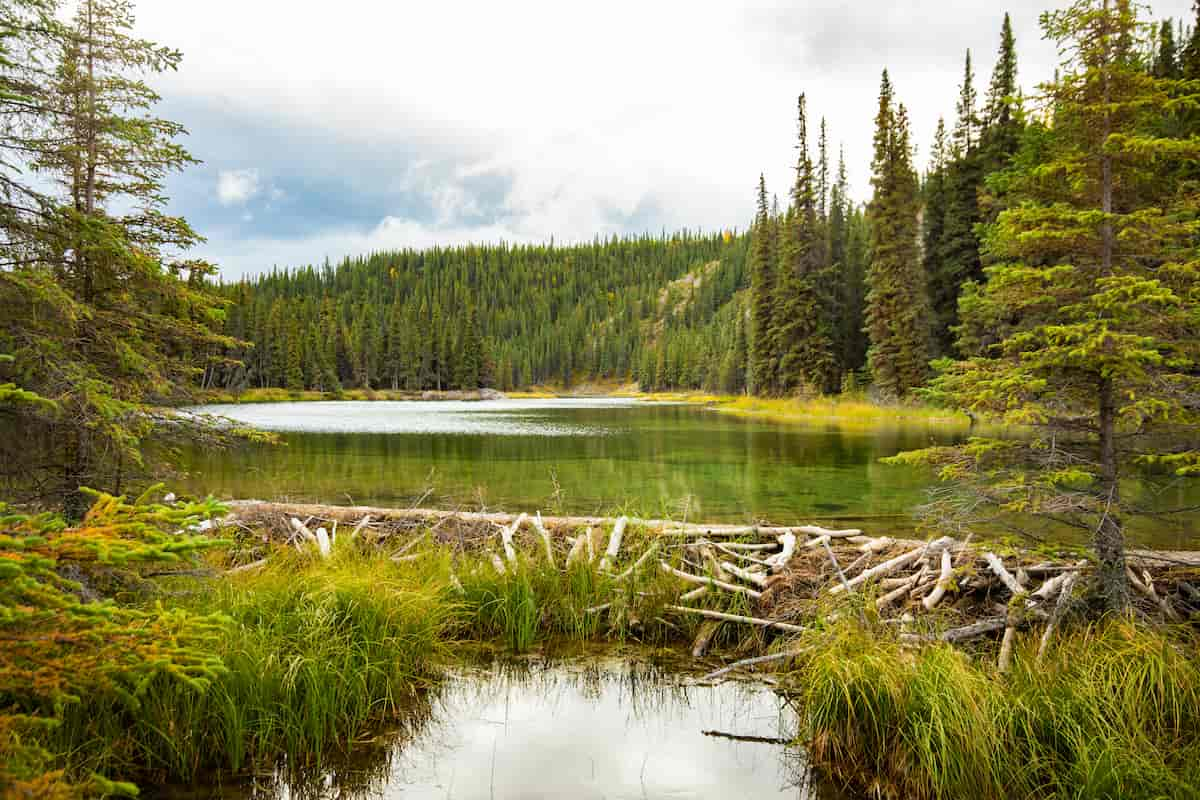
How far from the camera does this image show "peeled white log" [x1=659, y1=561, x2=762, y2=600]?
6.62 meters

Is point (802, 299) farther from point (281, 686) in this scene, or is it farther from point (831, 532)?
point (281, 686)

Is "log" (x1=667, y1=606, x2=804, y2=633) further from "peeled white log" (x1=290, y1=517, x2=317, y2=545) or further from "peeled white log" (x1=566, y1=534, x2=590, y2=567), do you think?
"peeled white log" (x1=290, y1=517, x2=317, y2=545)

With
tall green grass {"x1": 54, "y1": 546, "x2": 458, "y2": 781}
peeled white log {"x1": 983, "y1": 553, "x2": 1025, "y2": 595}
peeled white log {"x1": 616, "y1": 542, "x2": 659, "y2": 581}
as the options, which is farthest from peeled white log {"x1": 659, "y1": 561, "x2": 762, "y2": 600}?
tall green grass {"x1": 54, "y1": 546, "x2": 458, "y2": 781}

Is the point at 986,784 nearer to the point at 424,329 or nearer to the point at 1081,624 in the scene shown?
the point at 1081,624

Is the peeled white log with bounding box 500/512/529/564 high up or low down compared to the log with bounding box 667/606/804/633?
up

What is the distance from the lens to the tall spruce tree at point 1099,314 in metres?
5.17

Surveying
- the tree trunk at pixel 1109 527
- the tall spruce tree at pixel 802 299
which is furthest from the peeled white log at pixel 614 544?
the tall spruce tree at pixel 802 299

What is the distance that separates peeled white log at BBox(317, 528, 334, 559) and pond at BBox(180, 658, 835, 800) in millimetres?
2570

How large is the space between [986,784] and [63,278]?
26.3 feet

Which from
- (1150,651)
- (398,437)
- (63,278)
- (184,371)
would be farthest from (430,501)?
(398,437)

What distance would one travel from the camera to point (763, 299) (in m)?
53.0

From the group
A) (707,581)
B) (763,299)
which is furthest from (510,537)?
(763,299)

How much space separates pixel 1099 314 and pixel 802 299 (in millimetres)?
42889

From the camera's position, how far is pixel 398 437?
31.0 meters
